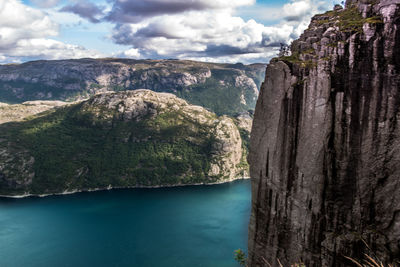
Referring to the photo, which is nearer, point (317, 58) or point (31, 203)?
point (317, 58)

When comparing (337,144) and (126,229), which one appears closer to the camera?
(337,144)

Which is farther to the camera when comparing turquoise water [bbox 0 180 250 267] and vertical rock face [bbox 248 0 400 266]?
turquoise water [bbox 0 180 250 267]

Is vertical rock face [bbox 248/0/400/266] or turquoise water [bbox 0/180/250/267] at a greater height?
vertical rock face [bbox 248/0/400/266]

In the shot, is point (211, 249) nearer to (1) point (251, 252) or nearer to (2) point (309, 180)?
(1) point (251, 252)

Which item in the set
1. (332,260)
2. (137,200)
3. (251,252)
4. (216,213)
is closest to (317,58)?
(332,260)

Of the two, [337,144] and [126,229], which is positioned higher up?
[337,144]
